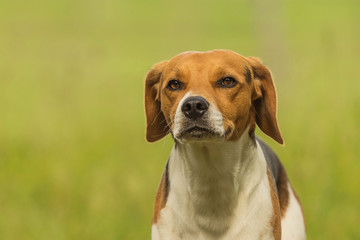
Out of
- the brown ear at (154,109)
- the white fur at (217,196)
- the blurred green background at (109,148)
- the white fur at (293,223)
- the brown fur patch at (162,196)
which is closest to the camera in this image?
the white fur at (217,196)

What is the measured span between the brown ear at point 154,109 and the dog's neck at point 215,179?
28cm

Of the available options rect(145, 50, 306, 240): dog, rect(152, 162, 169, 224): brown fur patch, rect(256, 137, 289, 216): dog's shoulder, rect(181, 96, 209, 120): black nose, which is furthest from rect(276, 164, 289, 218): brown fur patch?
rect(181, 96, 209, 120): black nose

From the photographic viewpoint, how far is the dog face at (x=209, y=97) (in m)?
4.31

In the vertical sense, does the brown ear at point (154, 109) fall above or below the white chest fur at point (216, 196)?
above

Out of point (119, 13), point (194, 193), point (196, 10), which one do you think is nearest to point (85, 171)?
point (194, 193)

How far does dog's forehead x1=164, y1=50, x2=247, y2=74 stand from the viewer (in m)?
4.60

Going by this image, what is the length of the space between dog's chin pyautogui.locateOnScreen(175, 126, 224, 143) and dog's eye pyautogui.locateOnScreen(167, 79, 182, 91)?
1.25ft

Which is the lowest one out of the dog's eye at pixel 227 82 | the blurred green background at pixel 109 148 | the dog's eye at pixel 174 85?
the blurred green background at pixel 109 148

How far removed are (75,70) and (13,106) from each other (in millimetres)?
2598

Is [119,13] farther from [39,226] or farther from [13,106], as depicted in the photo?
[39,226]

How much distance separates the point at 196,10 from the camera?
2919 cm

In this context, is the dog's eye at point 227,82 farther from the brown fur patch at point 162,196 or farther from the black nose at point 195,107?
the brown fur patch at point 162,196

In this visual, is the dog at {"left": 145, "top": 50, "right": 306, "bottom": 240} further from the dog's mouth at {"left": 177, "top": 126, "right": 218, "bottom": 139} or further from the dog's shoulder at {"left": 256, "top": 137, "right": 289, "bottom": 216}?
the dog's shoulder at {"left": 256, "top": 137, "right": 289, "bottom": 216}

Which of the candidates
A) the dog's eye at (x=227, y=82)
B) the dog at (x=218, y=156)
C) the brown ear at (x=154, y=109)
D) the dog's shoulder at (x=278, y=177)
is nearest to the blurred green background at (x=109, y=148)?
the dog's shoulder at (x=278, y=177)
